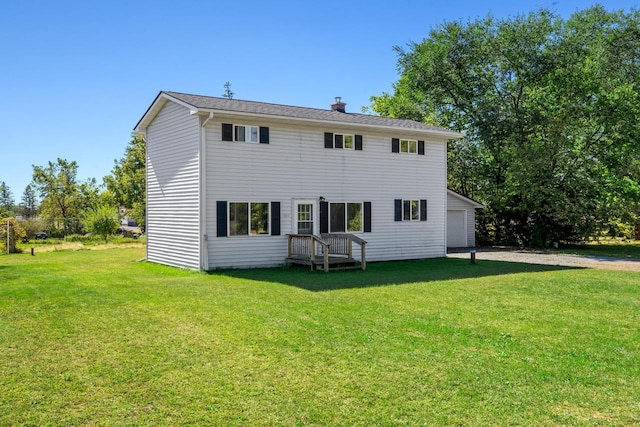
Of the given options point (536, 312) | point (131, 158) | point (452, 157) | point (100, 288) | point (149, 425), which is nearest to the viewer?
point (149, 425)

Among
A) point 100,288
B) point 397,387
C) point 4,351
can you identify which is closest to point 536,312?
A: point 397,387

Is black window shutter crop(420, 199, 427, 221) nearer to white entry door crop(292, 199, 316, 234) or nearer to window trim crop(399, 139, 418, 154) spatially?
window trim crop(399, 139, 418, 154)

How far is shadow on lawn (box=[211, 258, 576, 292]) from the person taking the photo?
12.4 metres

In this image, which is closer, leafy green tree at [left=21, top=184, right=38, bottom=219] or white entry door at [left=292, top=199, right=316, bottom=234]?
white entry door at [left=292, top=199, right=316, bottom=234]

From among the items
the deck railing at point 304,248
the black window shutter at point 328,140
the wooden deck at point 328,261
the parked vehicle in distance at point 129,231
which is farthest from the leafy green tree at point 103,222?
the black window shutter at point 328,140

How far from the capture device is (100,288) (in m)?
11.3

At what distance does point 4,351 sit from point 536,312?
8.15 m

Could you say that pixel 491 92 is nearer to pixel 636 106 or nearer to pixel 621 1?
pixel 636 106

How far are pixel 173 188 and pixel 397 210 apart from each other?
816cm

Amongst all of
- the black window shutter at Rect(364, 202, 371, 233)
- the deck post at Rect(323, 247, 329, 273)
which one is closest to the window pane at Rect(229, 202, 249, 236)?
the deck post at Rect(323, 247, 329, 273)

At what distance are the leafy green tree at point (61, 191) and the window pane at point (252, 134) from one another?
111 feet

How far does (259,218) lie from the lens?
15.8 meters

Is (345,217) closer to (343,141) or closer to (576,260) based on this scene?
(343,141)

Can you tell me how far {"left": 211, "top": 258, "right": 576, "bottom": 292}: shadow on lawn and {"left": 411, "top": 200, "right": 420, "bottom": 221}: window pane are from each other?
2.08m
